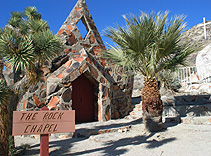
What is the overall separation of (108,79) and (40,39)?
5.16 m

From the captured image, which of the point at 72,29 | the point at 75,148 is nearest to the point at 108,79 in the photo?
the point at 72,29

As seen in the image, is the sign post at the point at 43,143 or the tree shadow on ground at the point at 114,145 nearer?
the sign post at the point at 43,143

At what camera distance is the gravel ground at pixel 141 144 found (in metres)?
4.43

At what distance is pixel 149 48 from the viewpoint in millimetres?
6027

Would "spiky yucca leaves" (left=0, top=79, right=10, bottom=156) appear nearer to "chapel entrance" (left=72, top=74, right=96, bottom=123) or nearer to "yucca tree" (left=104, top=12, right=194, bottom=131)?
"yucca tree" (left=104, top=12, right=194, bottom=131)

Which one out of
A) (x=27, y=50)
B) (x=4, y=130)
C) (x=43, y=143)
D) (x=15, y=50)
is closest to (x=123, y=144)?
(x=43, y=143)

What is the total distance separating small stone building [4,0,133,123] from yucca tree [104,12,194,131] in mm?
1430

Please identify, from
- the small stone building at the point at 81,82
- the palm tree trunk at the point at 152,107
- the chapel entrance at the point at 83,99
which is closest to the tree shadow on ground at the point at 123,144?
the palm tree trunk at the point at 152,107

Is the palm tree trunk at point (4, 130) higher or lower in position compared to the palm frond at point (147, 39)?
lower

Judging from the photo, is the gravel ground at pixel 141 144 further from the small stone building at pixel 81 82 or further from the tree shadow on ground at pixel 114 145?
the small stone building at pixel 81 82

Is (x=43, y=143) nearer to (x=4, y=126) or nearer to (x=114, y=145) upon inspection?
(x=4, y=126)

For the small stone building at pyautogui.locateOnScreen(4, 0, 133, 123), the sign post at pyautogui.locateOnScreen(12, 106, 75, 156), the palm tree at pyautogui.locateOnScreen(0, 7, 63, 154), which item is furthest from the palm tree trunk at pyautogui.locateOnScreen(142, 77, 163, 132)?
the sign post at pyautogui.locateOnScreen(12, 106, 75, 156)

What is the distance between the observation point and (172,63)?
6.70 m

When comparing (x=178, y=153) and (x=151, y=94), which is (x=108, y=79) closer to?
(x=151, y=94)
